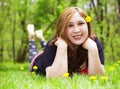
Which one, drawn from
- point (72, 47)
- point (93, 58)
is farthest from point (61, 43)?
point (93, 58)

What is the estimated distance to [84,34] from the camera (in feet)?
18.3

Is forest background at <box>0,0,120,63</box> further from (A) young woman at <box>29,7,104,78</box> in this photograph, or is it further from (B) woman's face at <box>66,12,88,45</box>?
(B) woman's face at <box>66,12,88,45</box>

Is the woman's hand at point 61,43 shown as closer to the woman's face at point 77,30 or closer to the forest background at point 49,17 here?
the woman's face at point 77,30

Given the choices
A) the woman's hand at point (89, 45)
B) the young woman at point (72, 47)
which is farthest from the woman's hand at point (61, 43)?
the woman's hand at point (89, 45)

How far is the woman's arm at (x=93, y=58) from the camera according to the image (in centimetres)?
547

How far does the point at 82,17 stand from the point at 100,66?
32.9 inches

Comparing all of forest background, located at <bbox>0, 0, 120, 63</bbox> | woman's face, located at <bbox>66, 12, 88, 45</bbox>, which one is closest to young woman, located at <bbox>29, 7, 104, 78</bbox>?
woman's face, located at <bbox>66, 12, 88, 45</bbox>

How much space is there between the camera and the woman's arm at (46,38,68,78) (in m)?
5.50

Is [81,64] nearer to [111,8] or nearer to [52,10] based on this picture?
[52,10]

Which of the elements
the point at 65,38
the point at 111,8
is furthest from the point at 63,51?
the point at 111,8

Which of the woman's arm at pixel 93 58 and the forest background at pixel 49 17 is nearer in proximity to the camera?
the woman's arm at pixel 93 58

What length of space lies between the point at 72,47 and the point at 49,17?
15755 mm

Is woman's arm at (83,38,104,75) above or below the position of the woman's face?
below

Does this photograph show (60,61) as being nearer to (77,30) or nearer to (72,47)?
(72,47)
